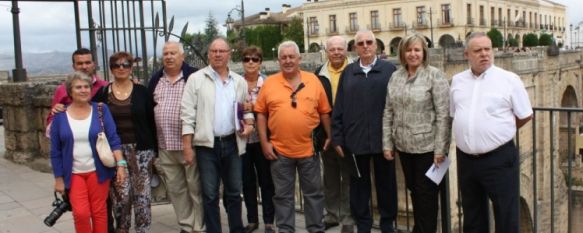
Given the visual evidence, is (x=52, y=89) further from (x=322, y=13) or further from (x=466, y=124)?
(x=322, y=13)

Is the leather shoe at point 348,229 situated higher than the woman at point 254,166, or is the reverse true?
the woman at point 254,166

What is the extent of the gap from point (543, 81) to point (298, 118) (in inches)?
1031

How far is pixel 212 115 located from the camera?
4.88 m

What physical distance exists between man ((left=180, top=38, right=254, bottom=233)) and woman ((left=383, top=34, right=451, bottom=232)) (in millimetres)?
1276

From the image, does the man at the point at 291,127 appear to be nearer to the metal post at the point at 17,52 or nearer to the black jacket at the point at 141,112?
the black jacket at the point at 141,112

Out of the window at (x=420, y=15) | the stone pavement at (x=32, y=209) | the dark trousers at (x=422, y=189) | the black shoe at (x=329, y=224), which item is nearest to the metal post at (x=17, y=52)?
the stone pavement at (x=32, y=209)

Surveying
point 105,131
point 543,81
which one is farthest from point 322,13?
point 105,131

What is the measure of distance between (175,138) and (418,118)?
6.86 feet

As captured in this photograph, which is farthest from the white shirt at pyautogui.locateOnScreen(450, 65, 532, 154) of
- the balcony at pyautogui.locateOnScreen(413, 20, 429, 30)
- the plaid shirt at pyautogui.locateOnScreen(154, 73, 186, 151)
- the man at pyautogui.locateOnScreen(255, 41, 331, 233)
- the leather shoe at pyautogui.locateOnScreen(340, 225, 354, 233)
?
the balcony at pyautogui.locateOnScreen(413, 20, 429, 30)

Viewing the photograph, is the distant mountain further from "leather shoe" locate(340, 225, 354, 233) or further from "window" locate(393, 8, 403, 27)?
"window" locate(393, 8, 403, 27)

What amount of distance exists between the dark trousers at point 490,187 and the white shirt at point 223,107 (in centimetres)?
193

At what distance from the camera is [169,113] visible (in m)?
4.96

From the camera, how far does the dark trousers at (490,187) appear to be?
4.13 meters

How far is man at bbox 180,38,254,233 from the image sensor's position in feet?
15.9
